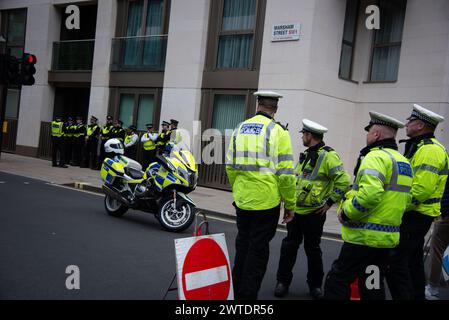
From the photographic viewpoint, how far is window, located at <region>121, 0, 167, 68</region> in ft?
56.2

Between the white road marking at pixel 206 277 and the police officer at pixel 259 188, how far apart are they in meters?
0.27

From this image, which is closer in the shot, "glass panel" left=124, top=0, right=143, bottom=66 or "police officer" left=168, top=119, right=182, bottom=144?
"police officer" left=168, top=119, right=182, bottom=144

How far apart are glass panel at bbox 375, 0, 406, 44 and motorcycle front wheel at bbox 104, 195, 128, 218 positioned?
9.85 metres

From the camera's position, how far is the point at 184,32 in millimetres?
15992

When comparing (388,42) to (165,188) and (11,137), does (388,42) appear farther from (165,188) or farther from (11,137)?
(11,137)

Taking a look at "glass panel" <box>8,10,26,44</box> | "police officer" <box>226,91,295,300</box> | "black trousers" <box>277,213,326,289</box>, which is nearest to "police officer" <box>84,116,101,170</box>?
"glass panel" <box>8,10,26,44</box>

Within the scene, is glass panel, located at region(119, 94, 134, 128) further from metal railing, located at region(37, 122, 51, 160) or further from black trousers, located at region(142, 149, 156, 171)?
metal railing, located at region(37, 122, 51, 160)

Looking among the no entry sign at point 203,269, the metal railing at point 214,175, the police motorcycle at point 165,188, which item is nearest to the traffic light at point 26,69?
the metal railing at point 214,175

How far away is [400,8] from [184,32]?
6666mm

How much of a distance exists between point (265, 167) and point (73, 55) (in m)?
17.5

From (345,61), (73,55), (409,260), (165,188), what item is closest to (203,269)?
(409,260)

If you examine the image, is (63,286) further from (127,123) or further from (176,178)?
(127,123)

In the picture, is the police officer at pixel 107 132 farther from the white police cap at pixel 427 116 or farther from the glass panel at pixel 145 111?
the white police cap at pixel 427 116

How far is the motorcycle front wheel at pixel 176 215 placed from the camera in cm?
810
